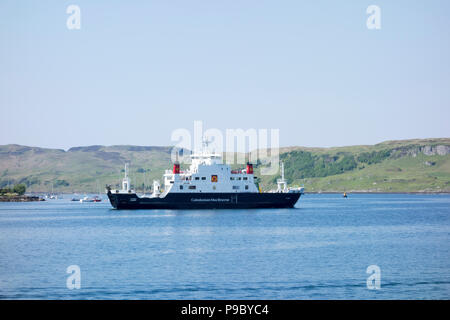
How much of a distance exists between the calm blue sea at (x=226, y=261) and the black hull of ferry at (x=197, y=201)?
19.7 m

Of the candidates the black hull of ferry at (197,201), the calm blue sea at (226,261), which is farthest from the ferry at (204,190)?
the calm blue sea at (226,261)

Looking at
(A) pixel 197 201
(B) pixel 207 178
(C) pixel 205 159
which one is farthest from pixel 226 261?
(C) pixel 205 159

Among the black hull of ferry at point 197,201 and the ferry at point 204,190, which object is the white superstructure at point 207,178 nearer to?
the ferry at point 204,190

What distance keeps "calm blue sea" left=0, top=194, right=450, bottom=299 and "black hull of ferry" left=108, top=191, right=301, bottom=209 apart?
64.6ft

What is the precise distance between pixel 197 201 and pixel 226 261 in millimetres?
44346

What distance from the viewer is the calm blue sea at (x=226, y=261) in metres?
25.7

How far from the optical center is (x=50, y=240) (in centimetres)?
4691

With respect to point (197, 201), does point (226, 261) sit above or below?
below

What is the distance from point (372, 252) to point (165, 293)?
685 inches

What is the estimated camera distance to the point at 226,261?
33.8 m

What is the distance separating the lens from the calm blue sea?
25703 millimetres

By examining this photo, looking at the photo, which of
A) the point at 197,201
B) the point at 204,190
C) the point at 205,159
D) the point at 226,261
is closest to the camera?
the point at 226,261

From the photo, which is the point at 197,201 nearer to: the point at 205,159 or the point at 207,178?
the point at 207,178
